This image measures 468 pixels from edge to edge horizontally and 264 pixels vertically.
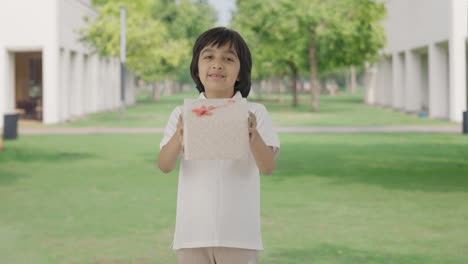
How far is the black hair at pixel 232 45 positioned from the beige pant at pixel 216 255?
0.69 meters

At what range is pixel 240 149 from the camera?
327 centimetres

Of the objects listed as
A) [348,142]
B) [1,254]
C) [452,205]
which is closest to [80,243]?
[1,254]

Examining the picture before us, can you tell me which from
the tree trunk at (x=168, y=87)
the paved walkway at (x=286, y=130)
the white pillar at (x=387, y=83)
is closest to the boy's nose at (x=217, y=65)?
the paved walkway at (x=286, y=130)

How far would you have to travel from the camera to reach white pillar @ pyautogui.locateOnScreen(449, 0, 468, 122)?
1310 inches

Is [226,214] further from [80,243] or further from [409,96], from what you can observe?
[409,96]

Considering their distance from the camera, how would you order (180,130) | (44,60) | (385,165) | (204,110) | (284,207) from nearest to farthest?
(204,110) → (180,130) → (284,207) → (385,165) → (44,60)

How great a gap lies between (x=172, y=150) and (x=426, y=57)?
44.6 metres

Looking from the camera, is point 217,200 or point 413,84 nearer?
point 217,200

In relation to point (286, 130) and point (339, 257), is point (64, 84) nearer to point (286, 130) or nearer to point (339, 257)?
point (286, 130)

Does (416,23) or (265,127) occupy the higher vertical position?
(416,23)

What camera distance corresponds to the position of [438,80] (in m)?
37.6

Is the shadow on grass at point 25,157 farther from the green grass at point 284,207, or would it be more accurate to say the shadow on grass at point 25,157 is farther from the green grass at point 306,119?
the green grass at point 306,119

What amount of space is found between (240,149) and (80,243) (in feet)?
18.1

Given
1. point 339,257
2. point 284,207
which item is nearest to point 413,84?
point 284,207
